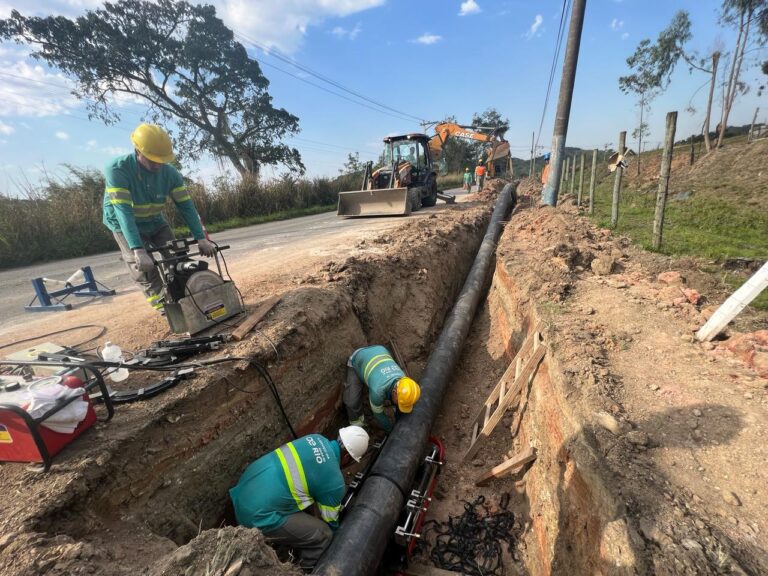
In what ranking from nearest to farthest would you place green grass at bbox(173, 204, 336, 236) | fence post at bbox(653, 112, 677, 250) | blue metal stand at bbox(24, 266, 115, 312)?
1. fence post at bbox(653, 112, 677, 250)
2. blue metal stand at bbox(24, 266, 115, 312)
3. green grass at bbox(173, 204, 336, 236)

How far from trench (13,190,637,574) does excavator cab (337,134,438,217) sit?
→ 708cm

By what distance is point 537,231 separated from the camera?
8625mm

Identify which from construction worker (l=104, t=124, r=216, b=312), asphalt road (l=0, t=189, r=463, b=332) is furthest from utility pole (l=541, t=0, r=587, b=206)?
construction worker (l=104, t=124, r=216, b=312)

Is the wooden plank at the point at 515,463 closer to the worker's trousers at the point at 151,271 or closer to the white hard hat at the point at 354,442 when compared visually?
the white hard hat at the point at 354,442

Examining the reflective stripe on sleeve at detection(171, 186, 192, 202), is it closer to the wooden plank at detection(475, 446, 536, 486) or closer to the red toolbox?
the red toolbox

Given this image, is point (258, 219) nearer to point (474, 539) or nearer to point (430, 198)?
point (430, 198)

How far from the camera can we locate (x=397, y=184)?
13477 mm

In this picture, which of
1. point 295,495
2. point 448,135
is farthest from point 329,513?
point 448,135

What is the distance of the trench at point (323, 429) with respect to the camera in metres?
2.45

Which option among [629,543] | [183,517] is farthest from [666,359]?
[183,517]

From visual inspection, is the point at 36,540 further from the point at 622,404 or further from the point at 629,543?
the point at 622,404

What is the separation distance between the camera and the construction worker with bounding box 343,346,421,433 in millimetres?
4020

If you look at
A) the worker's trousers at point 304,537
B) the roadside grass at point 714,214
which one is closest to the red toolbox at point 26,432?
the worker's trousers at point 304,537

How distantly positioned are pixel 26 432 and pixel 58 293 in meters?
5.19
